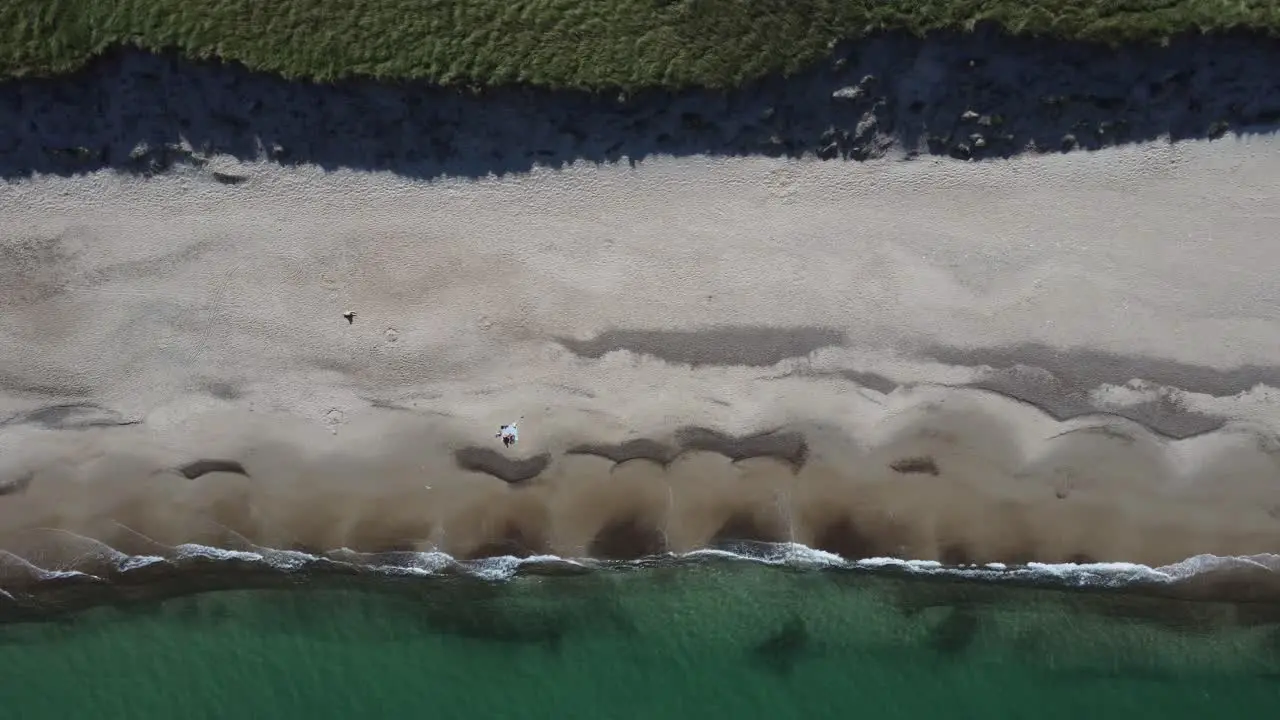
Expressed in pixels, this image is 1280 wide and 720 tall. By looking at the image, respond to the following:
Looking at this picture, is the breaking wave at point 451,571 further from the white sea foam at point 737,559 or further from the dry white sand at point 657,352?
the dry white sand at point 657,352

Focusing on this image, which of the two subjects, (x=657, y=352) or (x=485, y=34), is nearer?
(x=485, y=34)

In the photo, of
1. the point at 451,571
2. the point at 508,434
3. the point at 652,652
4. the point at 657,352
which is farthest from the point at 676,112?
the point at 652,652

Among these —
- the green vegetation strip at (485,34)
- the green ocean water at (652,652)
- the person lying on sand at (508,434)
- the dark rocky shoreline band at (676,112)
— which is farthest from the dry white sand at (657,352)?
the green vegetation strip at (485,34)

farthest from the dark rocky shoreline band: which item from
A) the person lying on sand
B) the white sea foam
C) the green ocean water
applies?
the green ocean water

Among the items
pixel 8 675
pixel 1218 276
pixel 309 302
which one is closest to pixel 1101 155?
pixel 1218 276

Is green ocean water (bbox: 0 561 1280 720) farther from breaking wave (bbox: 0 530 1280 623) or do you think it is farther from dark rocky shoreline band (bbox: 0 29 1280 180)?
dark rocky shoreline band (bbox: 0 29 1280 180)

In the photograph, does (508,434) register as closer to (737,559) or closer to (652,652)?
(737,559)
